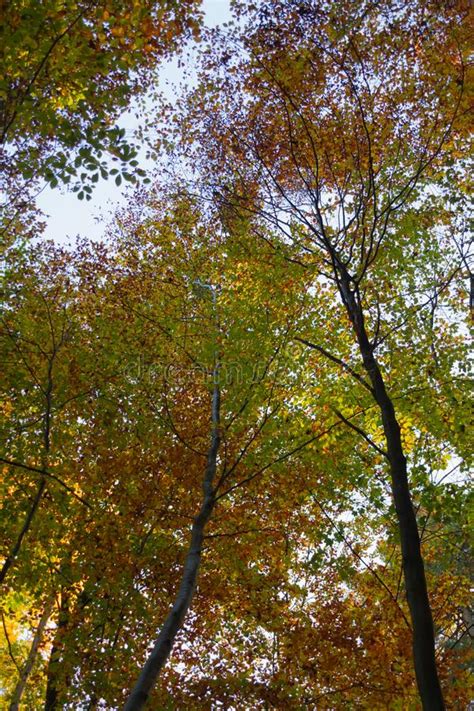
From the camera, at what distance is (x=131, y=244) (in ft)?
48.1

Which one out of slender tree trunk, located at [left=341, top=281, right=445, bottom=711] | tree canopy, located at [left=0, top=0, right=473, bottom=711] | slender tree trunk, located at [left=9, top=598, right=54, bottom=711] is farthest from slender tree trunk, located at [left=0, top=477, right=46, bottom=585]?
slender tree trunk, located at [left=341, top=281, right=445, bottom=711]

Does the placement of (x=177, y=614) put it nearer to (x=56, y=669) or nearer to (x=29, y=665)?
(x=56, y=669)

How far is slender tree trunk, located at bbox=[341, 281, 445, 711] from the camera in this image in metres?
4.62

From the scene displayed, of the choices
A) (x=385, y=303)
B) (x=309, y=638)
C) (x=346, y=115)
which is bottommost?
(x=309, y=638)

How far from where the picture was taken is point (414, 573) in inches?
205

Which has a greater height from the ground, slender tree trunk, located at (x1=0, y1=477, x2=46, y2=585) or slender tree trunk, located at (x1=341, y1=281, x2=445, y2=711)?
slender tree trunk, located at (x1=0, y1=477, x2=46, y2=585)

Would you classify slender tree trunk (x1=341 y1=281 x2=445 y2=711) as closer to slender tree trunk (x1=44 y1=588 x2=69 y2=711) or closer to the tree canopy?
the tree canopy

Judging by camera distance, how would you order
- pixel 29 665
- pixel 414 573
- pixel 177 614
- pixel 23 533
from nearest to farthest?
pixel 414 573
pixel 177 614
pixel 23 533
pixel 29 665

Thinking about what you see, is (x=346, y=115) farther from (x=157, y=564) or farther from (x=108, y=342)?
(x=157, y=564)

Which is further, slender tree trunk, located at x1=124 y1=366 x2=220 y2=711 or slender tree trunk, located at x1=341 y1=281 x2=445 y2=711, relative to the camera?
slender tree trunk, located at x1=124 y1=366 x2=220 y2=711

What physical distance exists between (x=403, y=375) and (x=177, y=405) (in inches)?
203

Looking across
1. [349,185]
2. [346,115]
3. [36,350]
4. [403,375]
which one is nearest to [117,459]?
[36,350]

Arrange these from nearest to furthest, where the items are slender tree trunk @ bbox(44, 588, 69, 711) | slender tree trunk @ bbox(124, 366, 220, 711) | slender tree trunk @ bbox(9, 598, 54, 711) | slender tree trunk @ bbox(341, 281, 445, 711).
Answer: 1. slender tree trunk @ bbox(341, 281, 445, 711)
2. slender tree trunk @ bbox(124, 366, 220, 711)
3. slender tree trunk @ bbox(44, 588, 69, 711)
4. slender tree trunk @ bbox(9, 598, 54, 711)

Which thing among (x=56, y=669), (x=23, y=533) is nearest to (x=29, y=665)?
(x=56, y=669)
